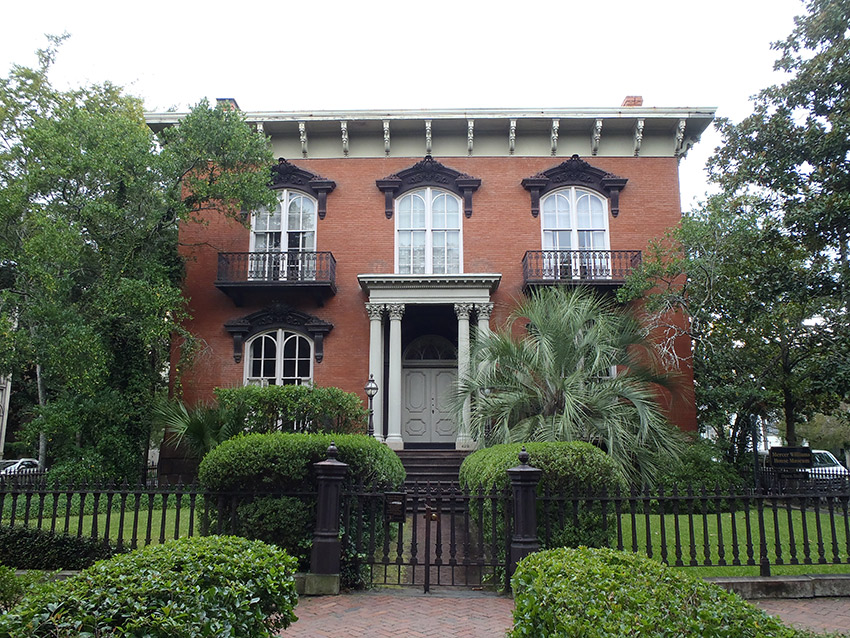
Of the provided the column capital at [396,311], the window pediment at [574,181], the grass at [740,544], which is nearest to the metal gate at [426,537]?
the grass at [740,544]

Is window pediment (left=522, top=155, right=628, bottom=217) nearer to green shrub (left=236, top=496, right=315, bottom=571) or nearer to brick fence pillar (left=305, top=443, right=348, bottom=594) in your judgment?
brick fence pillar (left=305, top=443, right=348, bottom=594)

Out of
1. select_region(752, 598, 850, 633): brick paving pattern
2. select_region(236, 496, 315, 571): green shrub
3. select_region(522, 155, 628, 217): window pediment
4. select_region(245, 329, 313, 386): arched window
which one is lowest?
select_region(752, 598, 850, 633): brick paving pattern

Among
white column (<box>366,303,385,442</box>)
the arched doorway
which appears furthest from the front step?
the arched doorway

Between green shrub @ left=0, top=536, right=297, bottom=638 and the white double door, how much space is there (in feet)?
47.6

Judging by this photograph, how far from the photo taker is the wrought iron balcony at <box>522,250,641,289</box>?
58.9ft

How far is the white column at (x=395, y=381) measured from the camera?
17.1 metres

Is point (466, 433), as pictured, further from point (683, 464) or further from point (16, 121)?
point (16, 121)

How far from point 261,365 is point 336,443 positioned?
11.5m

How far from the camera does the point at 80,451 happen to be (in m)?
15.5

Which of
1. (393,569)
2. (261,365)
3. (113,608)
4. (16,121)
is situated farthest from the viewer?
(16,121)

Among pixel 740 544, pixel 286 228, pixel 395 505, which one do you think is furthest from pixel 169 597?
pixel 286 228

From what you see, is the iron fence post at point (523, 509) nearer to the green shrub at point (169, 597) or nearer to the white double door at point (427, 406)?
the green shrub at point (169, 597)

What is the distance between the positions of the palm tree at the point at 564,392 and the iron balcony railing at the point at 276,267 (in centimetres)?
626

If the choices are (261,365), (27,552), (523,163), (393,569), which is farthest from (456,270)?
(27,552)
